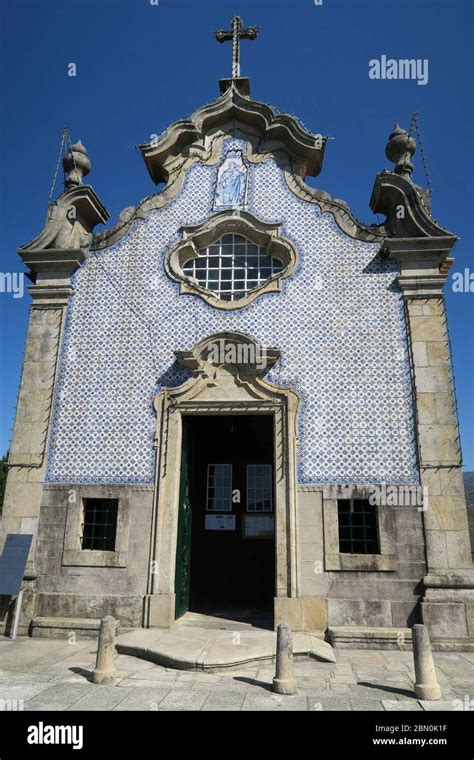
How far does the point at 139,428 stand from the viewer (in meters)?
9.48

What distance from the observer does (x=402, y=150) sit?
10.5 metres

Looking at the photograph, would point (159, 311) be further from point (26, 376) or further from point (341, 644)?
point (341, 644)

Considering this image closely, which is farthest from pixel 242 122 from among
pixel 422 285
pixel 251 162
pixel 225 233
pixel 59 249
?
pixel 422 285

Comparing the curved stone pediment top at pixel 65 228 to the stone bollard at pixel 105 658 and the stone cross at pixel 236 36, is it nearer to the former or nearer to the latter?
the stone cross at pixel 236 36

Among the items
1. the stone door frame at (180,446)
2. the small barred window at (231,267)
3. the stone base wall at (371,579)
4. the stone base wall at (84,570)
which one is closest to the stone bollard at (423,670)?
the stone base wall at (371,579)

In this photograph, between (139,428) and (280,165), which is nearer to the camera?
(139,428)

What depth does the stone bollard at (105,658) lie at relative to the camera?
20.1 feet

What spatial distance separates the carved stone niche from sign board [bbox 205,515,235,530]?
5.02 meters

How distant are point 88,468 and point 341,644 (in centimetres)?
522

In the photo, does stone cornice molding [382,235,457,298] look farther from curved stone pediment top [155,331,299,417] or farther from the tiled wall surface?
curved stone pediment top [155,331,299,417]

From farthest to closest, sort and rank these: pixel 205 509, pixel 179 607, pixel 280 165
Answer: pixel 205 509, pixel 280 165, pixel 179 607

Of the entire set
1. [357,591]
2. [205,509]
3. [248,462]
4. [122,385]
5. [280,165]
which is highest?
[280,165]

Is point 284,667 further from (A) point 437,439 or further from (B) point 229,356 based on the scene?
(B) point 229,356
